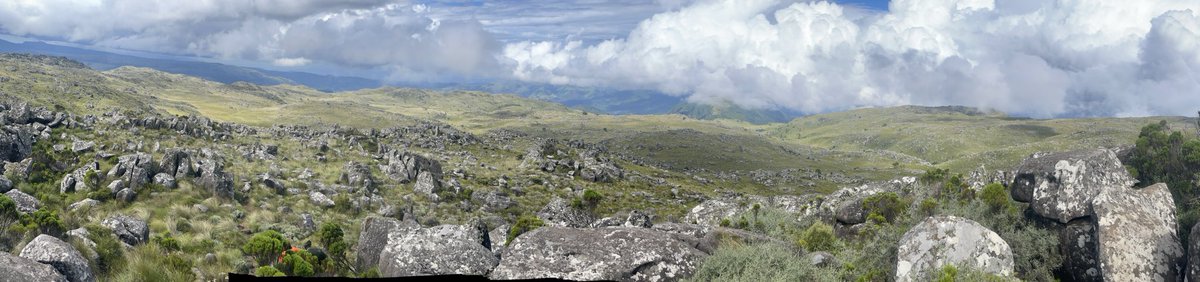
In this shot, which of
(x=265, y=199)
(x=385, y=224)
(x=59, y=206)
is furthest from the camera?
(x=265, y=199)

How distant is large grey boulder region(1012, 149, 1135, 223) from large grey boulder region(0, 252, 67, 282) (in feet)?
63.9

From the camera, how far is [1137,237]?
11.2m

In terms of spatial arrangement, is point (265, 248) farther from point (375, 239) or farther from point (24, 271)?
point (24, 271)

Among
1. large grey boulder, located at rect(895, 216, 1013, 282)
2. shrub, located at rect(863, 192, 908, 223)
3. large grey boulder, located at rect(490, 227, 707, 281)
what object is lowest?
shrub, located at rect(863, 192, 908, 223)

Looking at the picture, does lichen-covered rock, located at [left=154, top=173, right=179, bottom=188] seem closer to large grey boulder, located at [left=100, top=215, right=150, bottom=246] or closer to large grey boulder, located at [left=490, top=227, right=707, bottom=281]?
large grey boulder, located at [left=100, top=215, right=150, bottom=246]

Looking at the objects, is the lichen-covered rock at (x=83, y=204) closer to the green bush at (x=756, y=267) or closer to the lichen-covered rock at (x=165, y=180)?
the lichen-covered rock at (x=165, y=180)

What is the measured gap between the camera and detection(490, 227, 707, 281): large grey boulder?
11.5m

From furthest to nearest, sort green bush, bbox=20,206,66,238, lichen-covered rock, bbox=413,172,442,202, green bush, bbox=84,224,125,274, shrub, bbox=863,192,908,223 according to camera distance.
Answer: lichen-covered rock, bbox=413,172,442,202, shrub, bbox=863,192,908,223, green bush, bbox=20,206,66,238, green bush, bbox=84,224,125,274

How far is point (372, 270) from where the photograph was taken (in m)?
13.5

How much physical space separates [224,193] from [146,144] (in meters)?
25.4

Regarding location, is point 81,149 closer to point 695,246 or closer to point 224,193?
point 224,193

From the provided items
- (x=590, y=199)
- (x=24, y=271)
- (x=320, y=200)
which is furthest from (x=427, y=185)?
(x=24, y=271)

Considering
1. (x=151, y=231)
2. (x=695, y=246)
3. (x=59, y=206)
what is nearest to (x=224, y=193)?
(x=59, y=206)

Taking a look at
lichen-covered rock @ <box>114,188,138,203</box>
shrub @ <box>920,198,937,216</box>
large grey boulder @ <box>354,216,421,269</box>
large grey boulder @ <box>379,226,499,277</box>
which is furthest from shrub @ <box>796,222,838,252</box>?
lichen-covered rock @ <box>114,188,138,203</box>
